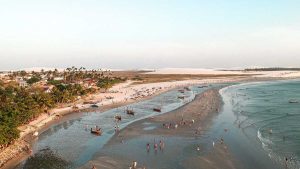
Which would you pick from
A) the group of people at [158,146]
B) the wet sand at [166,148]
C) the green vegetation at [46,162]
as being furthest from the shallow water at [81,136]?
the group of people at [158,146]

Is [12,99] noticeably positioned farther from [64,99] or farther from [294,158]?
[294,158]

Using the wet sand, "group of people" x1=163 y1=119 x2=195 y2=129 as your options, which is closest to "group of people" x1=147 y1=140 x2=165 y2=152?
the wet sand

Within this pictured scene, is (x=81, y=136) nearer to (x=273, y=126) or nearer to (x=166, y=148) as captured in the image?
(x=166, y=148)

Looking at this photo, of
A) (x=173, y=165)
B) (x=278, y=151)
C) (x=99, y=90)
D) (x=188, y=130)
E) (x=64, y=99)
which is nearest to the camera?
(x=173, y=165)

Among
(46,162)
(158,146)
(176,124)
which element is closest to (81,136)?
(46,162)

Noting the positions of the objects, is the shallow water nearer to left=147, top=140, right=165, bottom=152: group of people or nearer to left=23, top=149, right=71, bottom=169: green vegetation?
left=23, top=149, right=71, bottom=169: green vegetation

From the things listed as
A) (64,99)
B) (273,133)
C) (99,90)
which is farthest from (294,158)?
(99,90)
